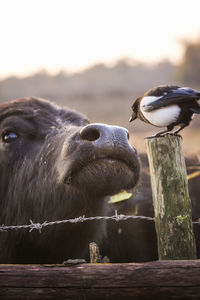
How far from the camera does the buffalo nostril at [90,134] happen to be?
9.18 feet

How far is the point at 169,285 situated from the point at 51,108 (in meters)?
2.18

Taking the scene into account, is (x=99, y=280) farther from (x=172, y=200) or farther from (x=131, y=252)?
(x=131, y=252)

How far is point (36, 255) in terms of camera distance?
341 cm

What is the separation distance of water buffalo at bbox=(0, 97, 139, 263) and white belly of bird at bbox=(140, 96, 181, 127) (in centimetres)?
33

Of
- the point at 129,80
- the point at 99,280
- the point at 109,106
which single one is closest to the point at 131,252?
the point at 99,280

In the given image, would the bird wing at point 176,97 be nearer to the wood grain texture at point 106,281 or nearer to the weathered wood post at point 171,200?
the weathered wood post at point 171,200

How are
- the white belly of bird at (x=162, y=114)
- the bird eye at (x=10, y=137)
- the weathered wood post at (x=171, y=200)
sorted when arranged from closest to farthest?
1. the weathered wood post at (x=171, y=200)
2. the white belly of bird at (x=162, y=114)
3. the bird eye at (x=10, y=137)

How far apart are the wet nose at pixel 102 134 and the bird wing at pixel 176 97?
0.33m

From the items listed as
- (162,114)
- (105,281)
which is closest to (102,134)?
(162,114)

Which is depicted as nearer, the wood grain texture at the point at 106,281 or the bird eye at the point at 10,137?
the wood grain texture at the point at 106,281

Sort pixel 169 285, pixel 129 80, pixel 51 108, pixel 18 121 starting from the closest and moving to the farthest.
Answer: pixel 169 285
pixel 18 121
pixel 51 108
pixel 129 80

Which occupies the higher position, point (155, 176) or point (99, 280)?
point (155, 176)

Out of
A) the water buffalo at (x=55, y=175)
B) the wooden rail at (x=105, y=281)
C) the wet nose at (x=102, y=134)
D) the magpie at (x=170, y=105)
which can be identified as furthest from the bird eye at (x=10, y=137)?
the wooden rail at (x=105, y=281)

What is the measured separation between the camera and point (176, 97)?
2914 mm
